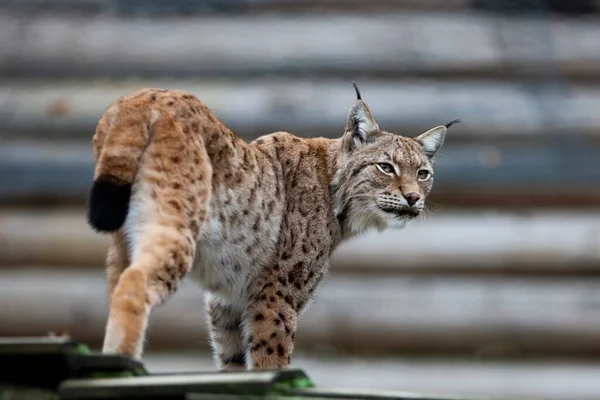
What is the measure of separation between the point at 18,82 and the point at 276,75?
1.53m

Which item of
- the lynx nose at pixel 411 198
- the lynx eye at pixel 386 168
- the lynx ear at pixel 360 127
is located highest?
the lynx ear at pixel 360 127

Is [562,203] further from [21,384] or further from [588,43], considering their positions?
[21,384]

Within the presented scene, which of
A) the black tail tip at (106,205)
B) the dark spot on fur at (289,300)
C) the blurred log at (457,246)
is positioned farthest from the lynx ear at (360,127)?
the black tail tip at (106,205)

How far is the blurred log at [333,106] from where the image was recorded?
709cm

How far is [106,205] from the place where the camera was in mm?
4195

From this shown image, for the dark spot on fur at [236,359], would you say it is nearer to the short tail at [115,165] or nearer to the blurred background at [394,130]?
the blurred background at [394,130]

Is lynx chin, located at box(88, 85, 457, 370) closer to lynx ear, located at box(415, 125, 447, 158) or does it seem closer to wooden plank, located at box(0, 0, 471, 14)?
lynx ear, located at box(415, 125, 447, 158)

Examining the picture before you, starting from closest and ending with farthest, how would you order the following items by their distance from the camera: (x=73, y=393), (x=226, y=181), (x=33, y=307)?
1. (x=73, y=393)
2. (x=226, y=181)
3. (x=33, y=307)

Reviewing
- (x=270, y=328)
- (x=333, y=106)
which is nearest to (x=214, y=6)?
(x=333, y=106)

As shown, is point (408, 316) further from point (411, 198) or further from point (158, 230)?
point (158, 230)

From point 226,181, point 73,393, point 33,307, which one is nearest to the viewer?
point 73,393

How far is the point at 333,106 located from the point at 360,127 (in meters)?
1.41

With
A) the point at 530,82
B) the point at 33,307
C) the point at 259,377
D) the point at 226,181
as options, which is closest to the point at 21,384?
the point at 259,377

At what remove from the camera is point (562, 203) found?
704 cm
